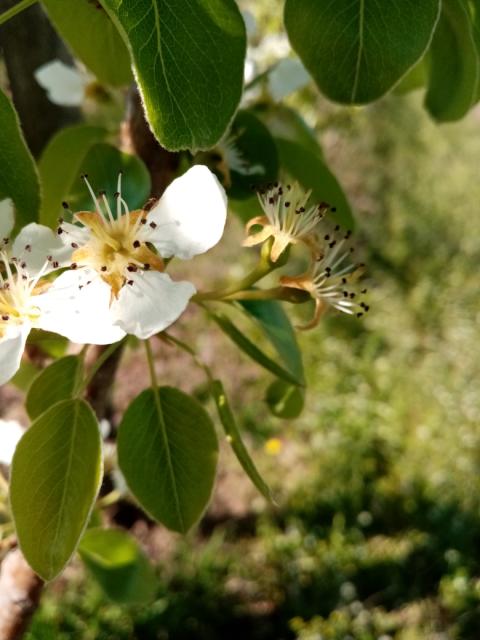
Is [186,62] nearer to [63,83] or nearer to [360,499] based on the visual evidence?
[63,83]

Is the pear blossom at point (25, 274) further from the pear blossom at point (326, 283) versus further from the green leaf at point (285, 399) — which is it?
the green leaf at point (285, 399)

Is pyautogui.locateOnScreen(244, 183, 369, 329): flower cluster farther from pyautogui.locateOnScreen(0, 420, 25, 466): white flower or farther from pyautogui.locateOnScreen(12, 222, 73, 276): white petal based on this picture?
pyautogui.locateOnScreen(0, 420, 25, 466): white flower

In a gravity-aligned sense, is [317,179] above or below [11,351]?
below

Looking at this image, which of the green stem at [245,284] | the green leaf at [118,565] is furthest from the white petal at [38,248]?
the green leaf at [118,565]

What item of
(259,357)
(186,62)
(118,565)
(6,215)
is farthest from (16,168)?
(118,565)

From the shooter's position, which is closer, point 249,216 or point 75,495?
point 75,495

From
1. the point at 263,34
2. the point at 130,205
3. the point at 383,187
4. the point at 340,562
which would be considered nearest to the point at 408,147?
the point at 383,187

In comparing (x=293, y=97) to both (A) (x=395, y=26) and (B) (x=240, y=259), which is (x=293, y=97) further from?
(A) (x=395, y=26)
